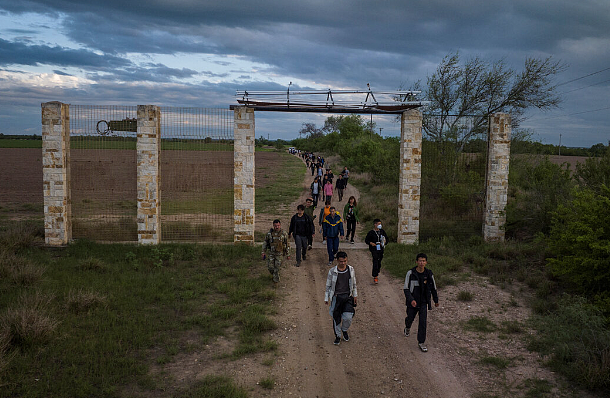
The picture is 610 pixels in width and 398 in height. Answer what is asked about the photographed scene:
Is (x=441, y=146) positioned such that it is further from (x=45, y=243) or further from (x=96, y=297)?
(x=45, y=243)

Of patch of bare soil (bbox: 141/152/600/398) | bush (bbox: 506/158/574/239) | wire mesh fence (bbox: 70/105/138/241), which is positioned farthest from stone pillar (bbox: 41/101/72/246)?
bush (bbox: 506/158/574/239)

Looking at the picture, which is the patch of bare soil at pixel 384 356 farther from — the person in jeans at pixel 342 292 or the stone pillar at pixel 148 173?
the stone pillar at pixel 148 173

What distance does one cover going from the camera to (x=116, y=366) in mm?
6582

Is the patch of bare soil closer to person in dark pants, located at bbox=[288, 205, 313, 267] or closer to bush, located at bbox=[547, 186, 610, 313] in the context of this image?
bush, located at bbox=[547, 186, 610, 313]

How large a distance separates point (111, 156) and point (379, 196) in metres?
16.3

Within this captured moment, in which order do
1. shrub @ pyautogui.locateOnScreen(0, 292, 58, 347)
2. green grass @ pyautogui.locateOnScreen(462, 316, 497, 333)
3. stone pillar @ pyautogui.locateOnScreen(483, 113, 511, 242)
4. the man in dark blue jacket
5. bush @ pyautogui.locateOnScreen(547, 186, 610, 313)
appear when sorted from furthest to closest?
stone pillar @ pyautogui.locateOnScreen(483, 113, 511, 242) → the man in dark blue jacket → bush @ pyautogui.locateOnScreen(547, 186, 610, 313) → green grass @ pyautogui.locateOnScreen(462, 316, 497, 333) → shrub @ pyautogui.locateOnScreen(0, 292, 58, 347)

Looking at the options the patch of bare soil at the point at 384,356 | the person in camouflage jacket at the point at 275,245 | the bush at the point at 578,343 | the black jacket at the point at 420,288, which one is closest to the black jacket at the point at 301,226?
the person in camouflage jacket at the point at 275,245

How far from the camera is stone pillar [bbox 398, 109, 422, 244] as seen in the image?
567 inches

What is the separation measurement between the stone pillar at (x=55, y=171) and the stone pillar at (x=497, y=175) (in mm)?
14081

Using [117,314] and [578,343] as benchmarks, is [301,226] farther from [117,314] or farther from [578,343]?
[578,343]

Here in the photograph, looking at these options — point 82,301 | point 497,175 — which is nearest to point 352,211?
point 497,175

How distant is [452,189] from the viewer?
14992mm

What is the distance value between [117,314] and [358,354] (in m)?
4.74

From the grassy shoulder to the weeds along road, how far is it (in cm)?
60
